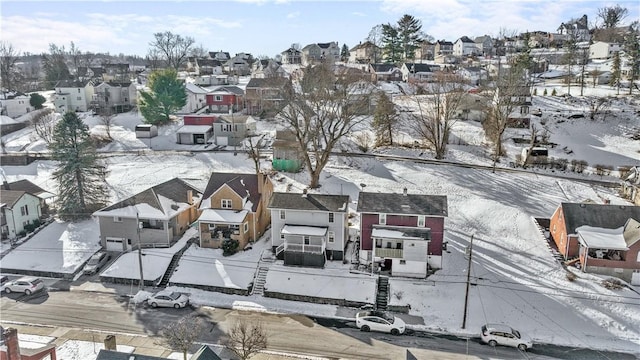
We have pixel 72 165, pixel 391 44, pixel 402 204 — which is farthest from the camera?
pixel 391 44

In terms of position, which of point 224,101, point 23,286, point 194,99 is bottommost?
point 23,286

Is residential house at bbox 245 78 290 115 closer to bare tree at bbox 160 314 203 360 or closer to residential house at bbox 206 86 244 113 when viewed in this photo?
residential house at bbox 206 86 244 113

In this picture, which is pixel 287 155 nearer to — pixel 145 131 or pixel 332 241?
pixel 332 241

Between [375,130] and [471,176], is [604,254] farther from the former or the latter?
[375,130]

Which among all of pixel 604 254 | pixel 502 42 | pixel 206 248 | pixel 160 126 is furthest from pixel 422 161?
pixel 502 42

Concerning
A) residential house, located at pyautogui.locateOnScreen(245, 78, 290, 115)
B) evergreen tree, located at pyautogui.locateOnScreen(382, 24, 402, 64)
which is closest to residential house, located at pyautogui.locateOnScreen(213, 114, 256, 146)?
residential house, located at pyautogui.locateOnScreen(245, 78, 290, 115)

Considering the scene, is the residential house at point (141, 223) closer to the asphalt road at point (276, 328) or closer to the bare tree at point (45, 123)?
the asphalt road at point (276, 328)

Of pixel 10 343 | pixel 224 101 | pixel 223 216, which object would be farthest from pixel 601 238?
pixel 224 101
